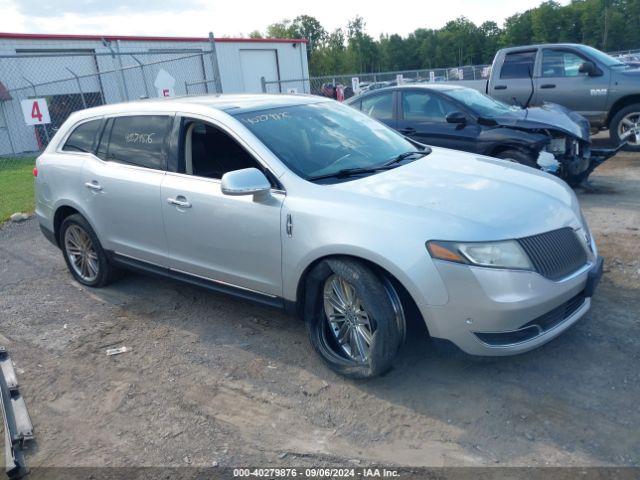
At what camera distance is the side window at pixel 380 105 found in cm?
829

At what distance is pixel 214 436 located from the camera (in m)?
3.16

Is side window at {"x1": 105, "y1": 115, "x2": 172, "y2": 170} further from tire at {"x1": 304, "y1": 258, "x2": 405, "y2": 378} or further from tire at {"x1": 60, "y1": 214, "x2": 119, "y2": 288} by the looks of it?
tire at {"x1": 304, "y1": 258, "x2": 405, "y2": 378}

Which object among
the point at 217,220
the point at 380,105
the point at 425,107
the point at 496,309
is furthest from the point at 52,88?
the point at 496,309

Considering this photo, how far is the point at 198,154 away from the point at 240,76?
26.1m

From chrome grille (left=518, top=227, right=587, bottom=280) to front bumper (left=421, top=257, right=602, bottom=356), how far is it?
64mm

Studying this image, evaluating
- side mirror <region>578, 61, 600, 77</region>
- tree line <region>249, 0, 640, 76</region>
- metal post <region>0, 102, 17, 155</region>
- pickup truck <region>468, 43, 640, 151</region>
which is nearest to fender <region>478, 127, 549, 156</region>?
pickup truck <region>468, 43, 640, 151</region>

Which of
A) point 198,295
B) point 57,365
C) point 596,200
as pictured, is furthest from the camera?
point 596,200

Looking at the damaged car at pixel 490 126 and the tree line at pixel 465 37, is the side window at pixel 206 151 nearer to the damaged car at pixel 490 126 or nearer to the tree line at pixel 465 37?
the damaged car at pixel 490 126

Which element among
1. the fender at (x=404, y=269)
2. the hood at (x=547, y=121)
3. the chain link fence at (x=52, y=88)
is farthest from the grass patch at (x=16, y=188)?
the hood at (x=547, y=121)

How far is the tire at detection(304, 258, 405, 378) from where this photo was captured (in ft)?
10.8

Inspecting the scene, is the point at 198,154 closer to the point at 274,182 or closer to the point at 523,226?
the point at 274,182

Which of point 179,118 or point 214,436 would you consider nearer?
point 214,436

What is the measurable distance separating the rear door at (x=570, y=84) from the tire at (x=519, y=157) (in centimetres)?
381

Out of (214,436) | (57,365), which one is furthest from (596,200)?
(57,365)
